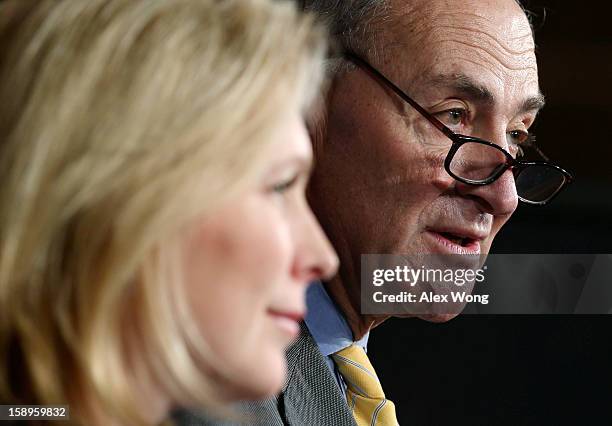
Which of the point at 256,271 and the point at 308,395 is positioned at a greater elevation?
the point at 256,271

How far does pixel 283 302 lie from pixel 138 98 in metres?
0.16

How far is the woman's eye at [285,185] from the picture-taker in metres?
0.66

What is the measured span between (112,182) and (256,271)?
0.11 meters

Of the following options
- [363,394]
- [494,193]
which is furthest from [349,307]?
[494,193]

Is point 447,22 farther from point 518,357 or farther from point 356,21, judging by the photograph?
point 518,357

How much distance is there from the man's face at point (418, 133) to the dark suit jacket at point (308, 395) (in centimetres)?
15

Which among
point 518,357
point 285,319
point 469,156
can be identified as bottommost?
point 518,357

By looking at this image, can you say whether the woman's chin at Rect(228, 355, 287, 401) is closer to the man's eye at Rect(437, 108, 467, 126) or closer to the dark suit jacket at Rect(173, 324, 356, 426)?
the dark suit jacket at Rect(173, 324, 356, 426)

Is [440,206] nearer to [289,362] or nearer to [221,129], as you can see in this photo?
[289,362]

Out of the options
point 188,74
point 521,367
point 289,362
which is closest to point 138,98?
point 188,74

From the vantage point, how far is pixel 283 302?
643 mm

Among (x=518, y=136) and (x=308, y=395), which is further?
(x=518, y=136)

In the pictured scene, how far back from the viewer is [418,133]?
4.02 feet

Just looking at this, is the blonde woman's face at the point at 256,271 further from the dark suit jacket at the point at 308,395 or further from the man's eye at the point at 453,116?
the man's eye at the point at 453,116
